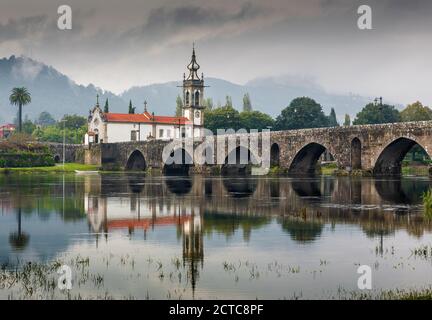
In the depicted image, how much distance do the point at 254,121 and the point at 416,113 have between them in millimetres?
42322

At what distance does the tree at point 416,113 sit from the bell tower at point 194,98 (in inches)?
1950

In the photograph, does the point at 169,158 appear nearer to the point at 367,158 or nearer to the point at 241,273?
the point at 367,158

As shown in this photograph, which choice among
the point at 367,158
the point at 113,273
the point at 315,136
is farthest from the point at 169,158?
the point at 113,273

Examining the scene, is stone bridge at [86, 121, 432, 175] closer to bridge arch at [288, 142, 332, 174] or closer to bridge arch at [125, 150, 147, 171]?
bridge arch at [288, 142, 332, 174]

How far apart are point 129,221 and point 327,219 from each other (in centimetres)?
1006

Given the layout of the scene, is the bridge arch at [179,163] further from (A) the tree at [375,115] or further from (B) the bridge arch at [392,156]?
(A) the tree at [375,115]

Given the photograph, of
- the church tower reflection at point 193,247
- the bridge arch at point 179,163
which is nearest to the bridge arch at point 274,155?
the bridge arch at point 179,163

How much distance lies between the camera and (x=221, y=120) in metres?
171

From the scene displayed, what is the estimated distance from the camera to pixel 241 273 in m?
19.9

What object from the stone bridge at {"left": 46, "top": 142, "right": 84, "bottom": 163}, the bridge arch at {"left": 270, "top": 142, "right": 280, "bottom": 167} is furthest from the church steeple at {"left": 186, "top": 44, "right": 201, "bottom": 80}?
the bridge arch at {"left": 270, "top": 142, "right": 280, "bottom": 167}

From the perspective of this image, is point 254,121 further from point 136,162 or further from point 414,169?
point 414,169

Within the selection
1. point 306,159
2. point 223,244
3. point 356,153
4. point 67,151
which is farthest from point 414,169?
point 67,151

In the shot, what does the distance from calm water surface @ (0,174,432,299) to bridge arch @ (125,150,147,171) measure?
9300 centimetres

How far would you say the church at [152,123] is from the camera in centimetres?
15875
